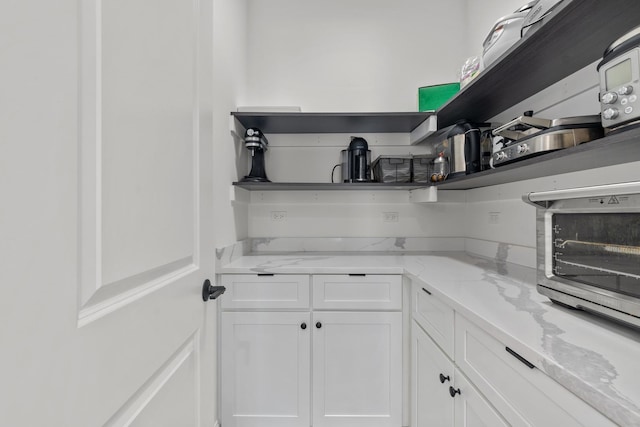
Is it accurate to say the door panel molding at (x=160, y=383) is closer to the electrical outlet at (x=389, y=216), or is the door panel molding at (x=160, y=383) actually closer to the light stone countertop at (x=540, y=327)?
the light stone countertop at (x=540, y=327)

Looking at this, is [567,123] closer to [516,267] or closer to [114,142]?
[516,267]

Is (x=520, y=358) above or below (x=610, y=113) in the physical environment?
below

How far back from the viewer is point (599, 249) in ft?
2.42

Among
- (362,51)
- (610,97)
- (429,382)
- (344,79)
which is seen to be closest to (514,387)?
(429,382)

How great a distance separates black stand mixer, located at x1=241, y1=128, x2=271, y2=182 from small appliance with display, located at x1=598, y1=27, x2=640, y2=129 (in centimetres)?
161

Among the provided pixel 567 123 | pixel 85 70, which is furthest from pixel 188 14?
pixel 567 123

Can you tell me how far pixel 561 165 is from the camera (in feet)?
3.49

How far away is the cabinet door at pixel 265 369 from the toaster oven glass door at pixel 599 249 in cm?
115

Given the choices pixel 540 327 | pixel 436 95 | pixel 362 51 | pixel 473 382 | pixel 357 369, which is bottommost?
pixel 357 369

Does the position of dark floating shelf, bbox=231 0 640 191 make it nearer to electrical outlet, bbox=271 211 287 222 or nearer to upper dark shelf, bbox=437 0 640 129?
upper dark shelf, bbox=437 0 640 129

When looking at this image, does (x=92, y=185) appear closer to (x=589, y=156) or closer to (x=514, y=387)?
(x=514, y=387)

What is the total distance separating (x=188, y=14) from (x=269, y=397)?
1692 mm

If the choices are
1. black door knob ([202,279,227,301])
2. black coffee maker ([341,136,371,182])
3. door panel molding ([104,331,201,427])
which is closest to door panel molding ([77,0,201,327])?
door panel molding ([104,331,201,427])

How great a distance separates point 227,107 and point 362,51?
1.17 meters
